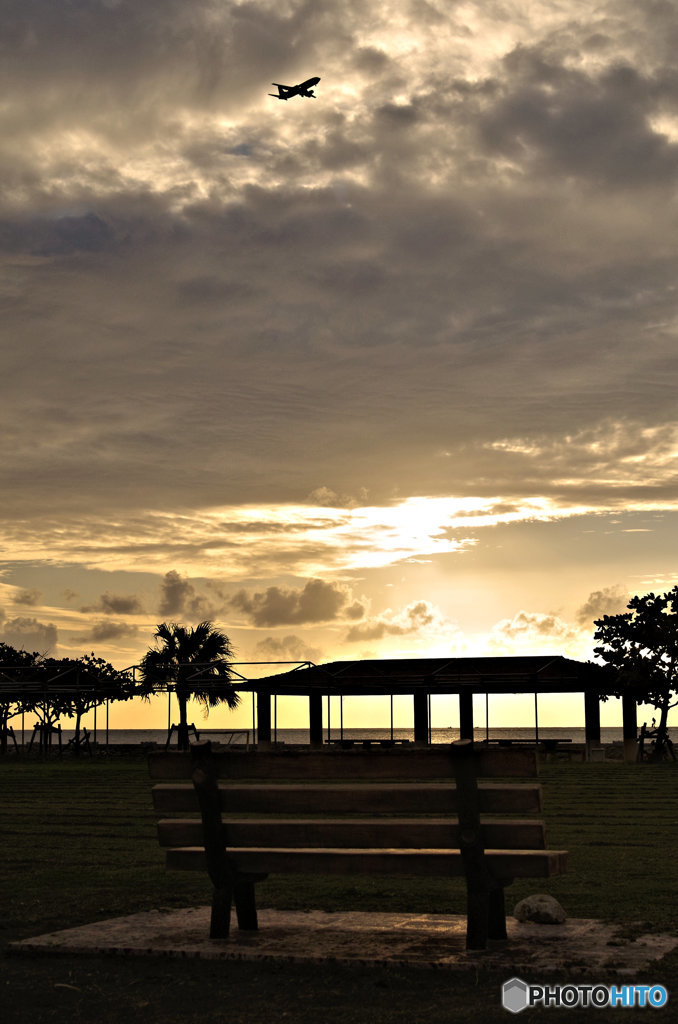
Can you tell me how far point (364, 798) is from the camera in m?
6.02

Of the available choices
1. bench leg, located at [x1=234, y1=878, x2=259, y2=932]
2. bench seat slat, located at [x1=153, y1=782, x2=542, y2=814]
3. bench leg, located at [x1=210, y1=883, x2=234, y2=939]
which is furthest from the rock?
bench leg, located at [x1=210, y1=883, x2=234, y2=939]

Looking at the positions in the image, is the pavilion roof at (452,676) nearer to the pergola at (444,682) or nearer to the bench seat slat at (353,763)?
the pergola at (444,682)

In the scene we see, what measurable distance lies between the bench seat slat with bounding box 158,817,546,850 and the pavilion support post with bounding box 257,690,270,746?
41315 mm

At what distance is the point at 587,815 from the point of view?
15.7 meters

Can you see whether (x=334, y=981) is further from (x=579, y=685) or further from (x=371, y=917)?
(x=579, y=685)

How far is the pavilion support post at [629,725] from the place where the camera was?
142 feet

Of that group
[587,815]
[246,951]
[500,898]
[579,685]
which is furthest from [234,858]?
[579,685]

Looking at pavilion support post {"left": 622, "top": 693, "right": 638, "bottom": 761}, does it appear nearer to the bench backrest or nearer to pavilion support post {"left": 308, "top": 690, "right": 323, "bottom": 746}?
pavilion support post {"left": 308, "top": 690, "right": 323, "bottom": 746}

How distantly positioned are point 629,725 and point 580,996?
135ft

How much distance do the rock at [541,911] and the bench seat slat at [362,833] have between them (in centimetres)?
76

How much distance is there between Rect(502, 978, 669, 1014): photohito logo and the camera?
→ 4883 millimetres

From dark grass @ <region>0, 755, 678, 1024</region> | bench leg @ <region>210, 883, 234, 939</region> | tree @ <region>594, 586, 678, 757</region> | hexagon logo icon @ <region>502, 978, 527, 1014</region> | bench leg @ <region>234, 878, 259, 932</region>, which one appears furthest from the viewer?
tree @ <region>594, 586, 678, 757</region>

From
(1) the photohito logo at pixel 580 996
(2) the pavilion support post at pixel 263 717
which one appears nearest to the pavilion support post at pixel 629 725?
Result: (2) the pavilion support post at pixel 263 717

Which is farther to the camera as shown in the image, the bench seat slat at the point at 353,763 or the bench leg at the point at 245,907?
the bench leg at the point at 245,907
